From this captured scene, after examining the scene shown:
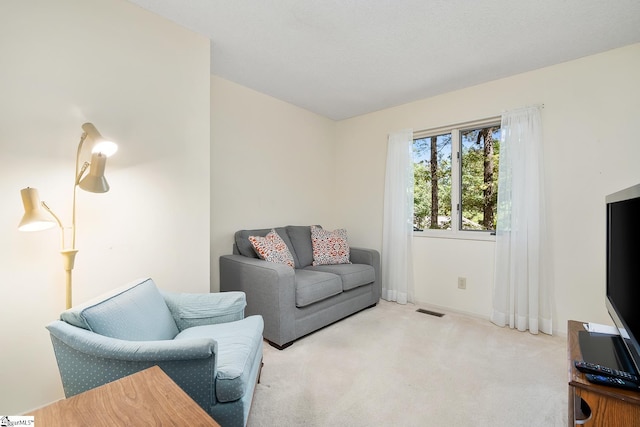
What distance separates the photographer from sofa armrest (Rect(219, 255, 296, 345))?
234 centimetres

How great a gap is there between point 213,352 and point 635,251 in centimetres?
166

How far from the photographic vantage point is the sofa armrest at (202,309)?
1.73 meters

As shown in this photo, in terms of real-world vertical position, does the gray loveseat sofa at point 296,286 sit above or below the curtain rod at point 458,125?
below

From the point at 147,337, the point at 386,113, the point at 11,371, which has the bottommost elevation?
the point at 11,371

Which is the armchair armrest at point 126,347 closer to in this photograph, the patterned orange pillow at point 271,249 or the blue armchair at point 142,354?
the blue armchair at point 142,354

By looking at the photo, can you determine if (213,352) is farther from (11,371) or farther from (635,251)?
(635,251)

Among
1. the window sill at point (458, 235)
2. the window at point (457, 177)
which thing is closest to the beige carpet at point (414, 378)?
the window sill at point (458, 235)

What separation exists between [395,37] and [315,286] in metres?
2.07

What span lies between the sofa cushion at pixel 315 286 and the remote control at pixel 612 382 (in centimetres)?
177

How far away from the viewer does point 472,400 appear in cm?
172

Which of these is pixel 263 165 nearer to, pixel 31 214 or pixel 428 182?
pixel 428 182

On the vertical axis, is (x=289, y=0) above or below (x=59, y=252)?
above

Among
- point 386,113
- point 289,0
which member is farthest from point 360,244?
point 289,0

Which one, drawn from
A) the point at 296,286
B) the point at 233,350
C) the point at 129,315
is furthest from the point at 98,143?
the point at 296,286
